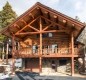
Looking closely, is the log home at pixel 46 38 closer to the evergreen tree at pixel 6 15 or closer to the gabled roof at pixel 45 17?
the gabled roof at pixel 45 17

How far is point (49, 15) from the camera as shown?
2977 cm

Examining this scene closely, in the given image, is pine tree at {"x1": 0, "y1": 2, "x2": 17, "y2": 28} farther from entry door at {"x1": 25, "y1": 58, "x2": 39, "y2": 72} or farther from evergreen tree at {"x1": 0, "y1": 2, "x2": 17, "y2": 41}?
entry door at {"x1": 25, "y1": 58, "x2": 39, "y2": 72}

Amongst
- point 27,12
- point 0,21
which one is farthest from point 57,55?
point 0,21

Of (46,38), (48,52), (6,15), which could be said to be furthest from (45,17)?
(6,15)

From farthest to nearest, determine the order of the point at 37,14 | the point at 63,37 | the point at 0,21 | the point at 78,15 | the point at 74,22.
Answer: the point at 78,15
the point at 0,21
the point at 63,37
the point at 37,14
the point at 74,22

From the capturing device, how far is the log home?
28.5 metres

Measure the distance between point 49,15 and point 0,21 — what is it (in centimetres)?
2654

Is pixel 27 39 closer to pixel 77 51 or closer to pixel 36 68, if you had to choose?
pixel 36 68

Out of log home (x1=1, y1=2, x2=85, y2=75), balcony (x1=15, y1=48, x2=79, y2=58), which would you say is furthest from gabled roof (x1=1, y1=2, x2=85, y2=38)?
balcony (x1=15, y1=48, x2=79, y2=58)

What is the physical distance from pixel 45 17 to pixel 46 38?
15.4ft

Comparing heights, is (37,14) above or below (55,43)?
above

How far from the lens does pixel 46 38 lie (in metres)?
34.2

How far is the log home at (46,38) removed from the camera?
1122 inches

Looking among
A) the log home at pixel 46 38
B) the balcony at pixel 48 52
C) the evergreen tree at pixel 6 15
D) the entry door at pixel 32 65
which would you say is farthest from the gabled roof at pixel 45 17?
the evergreen tree at pixel 6 15
